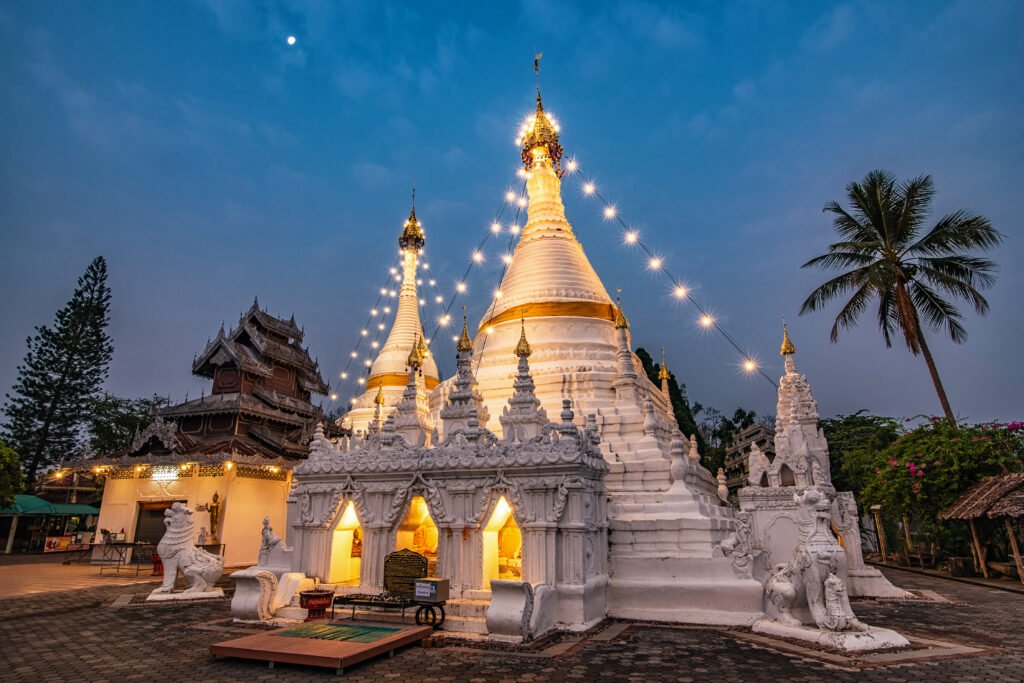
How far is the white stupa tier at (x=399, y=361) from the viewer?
28.8 metres

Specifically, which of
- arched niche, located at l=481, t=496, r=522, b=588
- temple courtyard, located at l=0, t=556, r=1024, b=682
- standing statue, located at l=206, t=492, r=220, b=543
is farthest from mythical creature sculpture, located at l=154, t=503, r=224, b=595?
standing statue, located at l=206, t=492, r=220, b=543

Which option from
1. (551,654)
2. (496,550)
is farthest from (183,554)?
(551,654)

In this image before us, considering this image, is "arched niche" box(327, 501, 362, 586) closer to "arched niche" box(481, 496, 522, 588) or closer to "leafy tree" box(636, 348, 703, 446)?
"arched niche" box(481, 496, 522, 588)

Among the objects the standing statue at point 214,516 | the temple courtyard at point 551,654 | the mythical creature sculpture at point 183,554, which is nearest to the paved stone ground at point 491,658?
the temple courtyard at point 551,654

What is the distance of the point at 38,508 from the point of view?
3153cm

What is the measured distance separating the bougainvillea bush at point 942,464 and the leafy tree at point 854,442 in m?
4.91

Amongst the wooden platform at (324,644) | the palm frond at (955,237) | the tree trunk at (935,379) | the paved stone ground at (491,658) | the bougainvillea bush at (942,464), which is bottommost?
the paved stone ground at (491,658)

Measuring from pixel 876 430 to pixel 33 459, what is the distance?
163 feet

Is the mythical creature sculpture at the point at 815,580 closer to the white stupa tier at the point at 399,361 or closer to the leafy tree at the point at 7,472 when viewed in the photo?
the white stupa tier at the point at 399,361

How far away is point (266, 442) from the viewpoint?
27406 mm

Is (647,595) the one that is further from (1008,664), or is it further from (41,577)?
(41,577)

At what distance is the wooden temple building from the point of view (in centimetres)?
2425

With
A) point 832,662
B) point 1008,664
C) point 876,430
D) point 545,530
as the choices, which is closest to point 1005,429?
point 876,430

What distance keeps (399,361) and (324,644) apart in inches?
857
